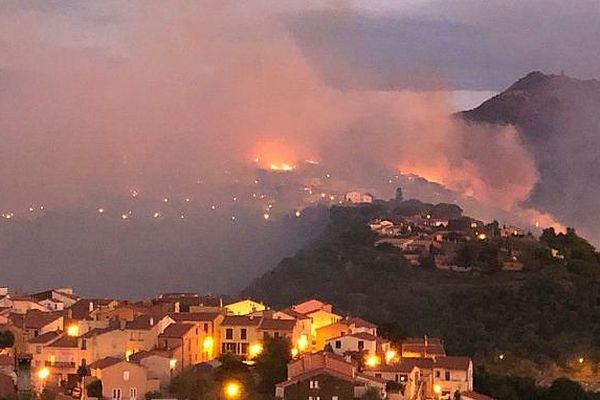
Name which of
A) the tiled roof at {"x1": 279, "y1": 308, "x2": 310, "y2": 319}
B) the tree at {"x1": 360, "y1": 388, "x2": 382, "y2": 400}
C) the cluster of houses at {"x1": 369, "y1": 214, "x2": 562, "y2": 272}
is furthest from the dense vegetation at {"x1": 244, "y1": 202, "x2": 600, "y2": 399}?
the tree at {"x1": 360, "y1": 388, "x2": 382, "y2": 400}

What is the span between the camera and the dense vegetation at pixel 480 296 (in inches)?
902

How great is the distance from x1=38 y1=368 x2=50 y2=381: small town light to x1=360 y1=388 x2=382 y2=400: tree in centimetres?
498

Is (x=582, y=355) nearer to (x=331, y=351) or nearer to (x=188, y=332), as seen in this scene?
(x=331, y=351)

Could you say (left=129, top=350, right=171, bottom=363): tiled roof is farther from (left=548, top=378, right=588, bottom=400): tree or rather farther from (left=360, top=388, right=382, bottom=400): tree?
(left=548, top=378, right=588, bottom=400): tree

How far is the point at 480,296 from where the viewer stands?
26.2 m

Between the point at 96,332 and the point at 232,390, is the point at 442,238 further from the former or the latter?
the point at 232,390

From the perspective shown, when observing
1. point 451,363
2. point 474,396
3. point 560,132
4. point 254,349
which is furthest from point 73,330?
point 560,132

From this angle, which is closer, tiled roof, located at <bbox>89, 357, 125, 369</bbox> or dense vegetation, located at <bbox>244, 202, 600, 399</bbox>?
tiled roof, located at <bbox>89, 357, 125, 369</bbox>

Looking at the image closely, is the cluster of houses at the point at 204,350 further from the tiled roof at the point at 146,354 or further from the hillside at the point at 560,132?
the hillside at the point at 560,132

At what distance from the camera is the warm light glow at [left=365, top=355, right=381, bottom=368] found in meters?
16.8

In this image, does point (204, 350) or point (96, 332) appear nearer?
point (96, 332)

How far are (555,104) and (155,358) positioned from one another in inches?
2445

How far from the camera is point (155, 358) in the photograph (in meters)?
15.8

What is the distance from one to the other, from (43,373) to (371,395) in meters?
5.18
